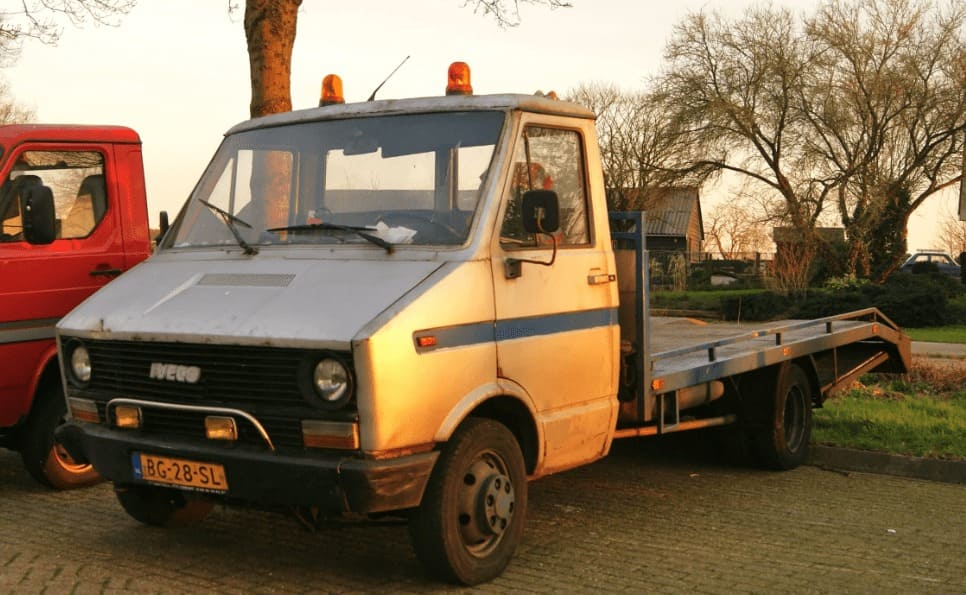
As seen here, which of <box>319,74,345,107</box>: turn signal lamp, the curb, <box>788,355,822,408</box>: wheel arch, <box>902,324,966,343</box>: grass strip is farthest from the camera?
<box>902,324,966,343</box>: grass strip

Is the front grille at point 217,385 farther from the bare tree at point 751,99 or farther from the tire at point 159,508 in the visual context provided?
the bare tree at point 751,99

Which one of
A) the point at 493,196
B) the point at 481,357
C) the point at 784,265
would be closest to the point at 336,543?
the point at 481,357

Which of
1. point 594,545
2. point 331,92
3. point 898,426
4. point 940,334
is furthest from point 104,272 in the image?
point 940,334

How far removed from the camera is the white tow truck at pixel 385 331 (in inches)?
194

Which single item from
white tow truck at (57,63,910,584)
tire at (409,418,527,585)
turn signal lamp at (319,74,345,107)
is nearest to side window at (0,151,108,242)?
white tow truck at (57,63,910,584)

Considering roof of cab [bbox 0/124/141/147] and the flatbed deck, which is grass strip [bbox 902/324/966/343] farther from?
roof of cab [bbox 0/124/141/147]

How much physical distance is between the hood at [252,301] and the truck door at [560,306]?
0.55 meters

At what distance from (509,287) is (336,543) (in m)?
1.79

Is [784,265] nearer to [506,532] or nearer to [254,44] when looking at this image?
[254,44]

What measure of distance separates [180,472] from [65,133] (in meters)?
3.51

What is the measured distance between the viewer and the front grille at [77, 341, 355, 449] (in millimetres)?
4961

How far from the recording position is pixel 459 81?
6172 mm

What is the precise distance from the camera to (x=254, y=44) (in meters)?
11.3

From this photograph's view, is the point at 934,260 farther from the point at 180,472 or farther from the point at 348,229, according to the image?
the point at 180,472
